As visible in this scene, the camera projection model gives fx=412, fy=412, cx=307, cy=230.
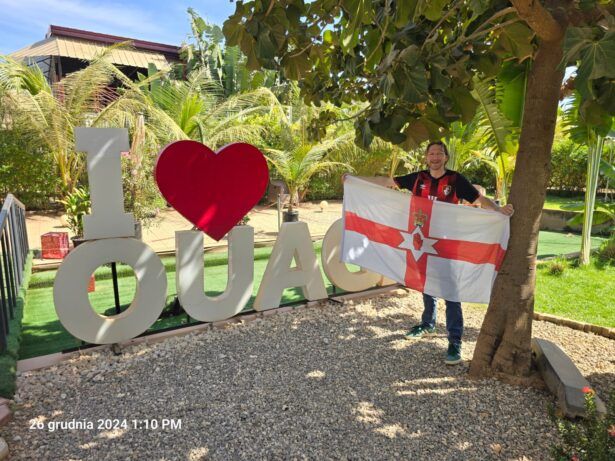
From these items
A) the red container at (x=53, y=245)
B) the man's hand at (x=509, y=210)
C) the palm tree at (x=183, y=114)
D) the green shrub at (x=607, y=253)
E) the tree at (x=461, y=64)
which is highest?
the palm tree at (x=183, y=114)

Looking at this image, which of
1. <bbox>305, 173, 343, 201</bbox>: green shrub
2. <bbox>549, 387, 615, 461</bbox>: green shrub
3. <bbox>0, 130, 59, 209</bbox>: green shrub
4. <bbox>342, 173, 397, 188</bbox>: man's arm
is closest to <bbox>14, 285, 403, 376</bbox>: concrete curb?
<bbox>342, 173, 397, 188</bbox>: man's arm

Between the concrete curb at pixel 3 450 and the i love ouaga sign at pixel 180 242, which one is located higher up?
the i love ouaga sign at pixel 180 242

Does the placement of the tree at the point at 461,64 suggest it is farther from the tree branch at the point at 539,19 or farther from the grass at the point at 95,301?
the grass at the point at 95,301

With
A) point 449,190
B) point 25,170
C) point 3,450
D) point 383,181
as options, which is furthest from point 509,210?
point 25,170

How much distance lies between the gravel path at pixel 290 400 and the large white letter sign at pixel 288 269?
18.3 inches

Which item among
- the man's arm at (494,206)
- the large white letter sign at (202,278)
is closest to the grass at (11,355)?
the large white letter sign at (202,278)

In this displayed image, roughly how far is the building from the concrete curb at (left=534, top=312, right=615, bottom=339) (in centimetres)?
1798

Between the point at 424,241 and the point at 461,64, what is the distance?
193 cm

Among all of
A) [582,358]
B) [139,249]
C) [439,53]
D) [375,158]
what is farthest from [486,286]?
[375,158]

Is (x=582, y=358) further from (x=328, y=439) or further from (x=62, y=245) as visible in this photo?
(x=62, y=245)

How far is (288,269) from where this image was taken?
16.6 feet

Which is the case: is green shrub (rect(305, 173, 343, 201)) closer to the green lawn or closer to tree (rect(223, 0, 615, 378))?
the green lawn

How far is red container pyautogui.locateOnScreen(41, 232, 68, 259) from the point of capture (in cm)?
712

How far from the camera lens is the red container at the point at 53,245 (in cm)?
712
